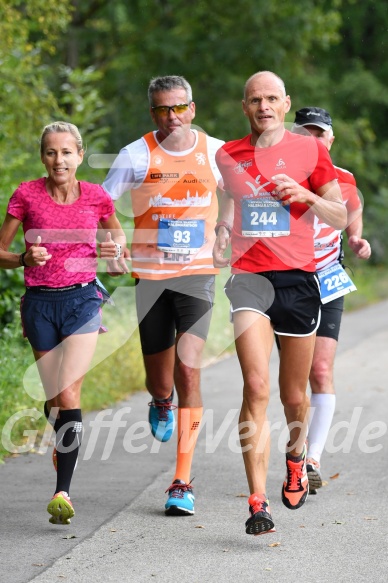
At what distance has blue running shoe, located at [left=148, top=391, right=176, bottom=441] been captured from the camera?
25.9ft

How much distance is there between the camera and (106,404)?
10.9 metres

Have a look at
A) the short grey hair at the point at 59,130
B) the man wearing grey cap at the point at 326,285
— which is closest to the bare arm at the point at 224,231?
the short grey hair at the point at 59,130

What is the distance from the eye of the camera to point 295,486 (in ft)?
20.8

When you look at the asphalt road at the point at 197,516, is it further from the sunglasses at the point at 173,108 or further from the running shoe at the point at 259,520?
the sunglasses at the point at 173,108

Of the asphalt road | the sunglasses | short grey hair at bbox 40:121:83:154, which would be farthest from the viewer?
the sunglasses

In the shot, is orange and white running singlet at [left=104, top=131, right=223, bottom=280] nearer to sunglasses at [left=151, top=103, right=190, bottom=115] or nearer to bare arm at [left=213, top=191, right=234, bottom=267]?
sunglasses at [left=151, top=103, right=190, bottom=115]

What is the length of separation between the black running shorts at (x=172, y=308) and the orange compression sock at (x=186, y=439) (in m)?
0.45

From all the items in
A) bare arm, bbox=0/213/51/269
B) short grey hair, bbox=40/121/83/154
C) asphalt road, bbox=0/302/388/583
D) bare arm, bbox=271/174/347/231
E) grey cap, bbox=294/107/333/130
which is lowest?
asphalt road, bbox=0/302/388/583

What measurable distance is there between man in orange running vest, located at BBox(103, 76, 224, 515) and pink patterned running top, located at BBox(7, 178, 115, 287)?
0.72m

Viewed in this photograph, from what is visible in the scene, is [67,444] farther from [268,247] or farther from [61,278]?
[268,247]

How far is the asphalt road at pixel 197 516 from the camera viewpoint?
17.8 feet

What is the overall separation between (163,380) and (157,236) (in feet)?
3.55

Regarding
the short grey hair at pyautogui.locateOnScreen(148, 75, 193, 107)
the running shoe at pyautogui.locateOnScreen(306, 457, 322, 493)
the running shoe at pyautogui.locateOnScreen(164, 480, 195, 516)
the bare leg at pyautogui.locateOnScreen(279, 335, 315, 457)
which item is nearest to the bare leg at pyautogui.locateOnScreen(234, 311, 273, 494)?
the bare leg at pyautogui.locateOnScreen(279, 335, 315, 457)

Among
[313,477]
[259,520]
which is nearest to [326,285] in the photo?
[313,477]
